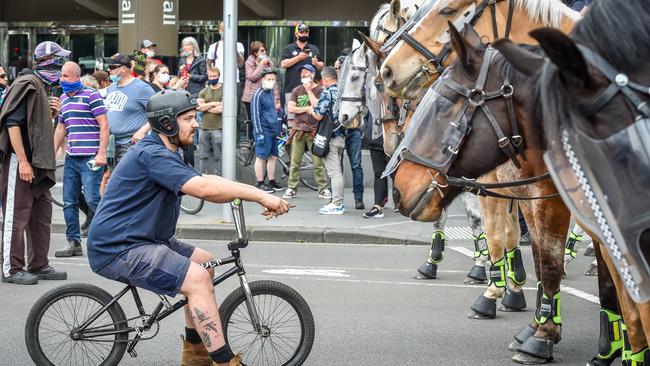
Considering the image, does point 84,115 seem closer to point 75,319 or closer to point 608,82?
point 75,319

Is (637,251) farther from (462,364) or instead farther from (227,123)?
(227,123)

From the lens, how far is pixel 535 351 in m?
7.12

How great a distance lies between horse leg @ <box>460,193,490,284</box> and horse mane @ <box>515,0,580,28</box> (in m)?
2.95

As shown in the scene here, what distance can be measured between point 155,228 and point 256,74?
12.2m

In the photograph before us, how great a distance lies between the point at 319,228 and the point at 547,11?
732cm

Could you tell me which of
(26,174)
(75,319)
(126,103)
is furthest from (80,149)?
(75,319)

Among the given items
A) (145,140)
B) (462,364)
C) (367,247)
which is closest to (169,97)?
(145,140)

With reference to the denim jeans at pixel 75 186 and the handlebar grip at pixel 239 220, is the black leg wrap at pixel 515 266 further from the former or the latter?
the denim jeans at pixel 75 186

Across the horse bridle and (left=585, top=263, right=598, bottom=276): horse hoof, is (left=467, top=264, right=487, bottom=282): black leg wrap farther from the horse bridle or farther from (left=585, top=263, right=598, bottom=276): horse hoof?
the horse bridle

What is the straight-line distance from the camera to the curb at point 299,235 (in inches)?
531

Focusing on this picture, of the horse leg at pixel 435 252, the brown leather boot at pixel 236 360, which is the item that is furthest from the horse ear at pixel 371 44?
the brown leather boot at pixel 236 360

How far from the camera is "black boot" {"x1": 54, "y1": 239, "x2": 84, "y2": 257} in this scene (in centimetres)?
1197

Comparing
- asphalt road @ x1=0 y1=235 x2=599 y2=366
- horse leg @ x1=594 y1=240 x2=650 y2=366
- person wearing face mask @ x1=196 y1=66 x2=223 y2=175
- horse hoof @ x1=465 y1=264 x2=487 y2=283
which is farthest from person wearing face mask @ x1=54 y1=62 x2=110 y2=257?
horse leg @ x1=594 y1=240 x2=650 y2=366

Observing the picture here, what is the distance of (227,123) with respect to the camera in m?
14.1
